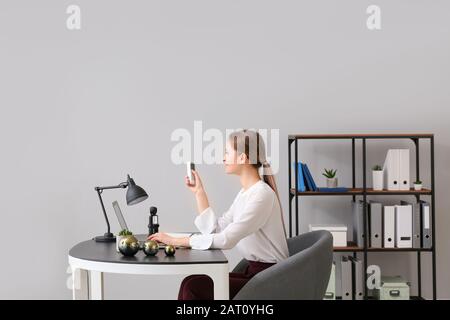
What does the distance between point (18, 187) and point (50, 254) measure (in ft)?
1.78

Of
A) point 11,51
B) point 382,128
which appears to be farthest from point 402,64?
point 11,51

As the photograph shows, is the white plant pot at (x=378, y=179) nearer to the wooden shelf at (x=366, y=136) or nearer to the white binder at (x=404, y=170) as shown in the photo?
the white binder at (x=404, y=170)

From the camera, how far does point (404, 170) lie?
4836 millimetres

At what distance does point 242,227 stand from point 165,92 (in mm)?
2081

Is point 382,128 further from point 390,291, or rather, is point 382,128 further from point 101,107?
point 101,107

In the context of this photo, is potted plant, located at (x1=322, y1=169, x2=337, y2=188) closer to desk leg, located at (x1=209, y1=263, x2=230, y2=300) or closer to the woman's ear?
the woman's ear

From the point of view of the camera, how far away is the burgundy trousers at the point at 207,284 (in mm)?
3311

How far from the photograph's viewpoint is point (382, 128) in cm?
512

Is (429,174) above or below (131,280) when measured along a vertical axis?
above

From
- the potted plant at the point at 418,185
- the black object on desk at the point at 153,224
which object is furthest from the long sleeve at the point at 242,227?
the potted plant at the point at 418,185

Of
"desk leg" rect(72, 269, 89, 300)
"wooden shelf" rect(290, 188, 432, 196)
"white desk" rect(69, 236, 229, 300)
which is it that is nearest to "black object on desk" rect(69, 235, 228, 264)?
"white desk" rect(69, 236, 229, 300)

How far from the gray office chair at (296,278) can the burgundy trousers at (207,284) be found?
0.66ft
